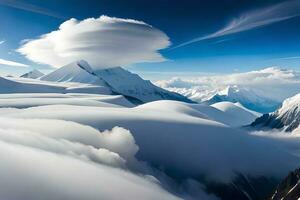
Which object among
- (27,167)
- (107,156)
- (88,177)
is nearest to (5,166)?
(27,167)

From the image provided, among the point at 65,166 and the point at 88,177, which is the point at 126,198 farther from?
the point at 65,166

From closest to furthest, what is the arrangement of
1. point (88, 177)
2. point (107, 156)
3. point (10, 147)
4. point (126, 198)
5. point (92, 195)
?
point (92, 195) → point (126, 198) → point (88, 177) → point (10, 147) → point (107, 156)

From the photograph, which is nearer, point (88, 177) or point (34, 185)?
point (34, 185)

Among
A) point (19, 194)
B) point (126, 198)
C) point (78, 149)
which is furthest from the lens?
point (78, 149)

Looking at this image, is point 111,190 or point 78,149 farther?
point 78,149

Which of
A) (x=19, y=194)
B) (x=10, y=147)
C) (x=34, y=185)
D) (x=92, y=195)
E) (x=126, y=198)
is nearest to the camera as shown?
(x=19, y=194)

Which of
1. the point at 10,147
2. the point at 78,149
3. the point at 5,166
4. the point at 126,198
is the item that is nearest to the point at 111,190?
the point at 126,198

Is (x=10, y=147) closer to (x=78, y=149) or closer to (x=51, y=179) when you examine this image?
(x=51, y=179)

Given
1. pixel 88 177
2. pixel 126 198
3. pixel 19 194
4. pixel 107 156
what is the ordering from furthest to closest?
pixel 107 156 → pixel 88 177 → pixel 126 198 → pixel 19 194

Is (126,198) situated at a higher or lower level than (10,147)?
lower
